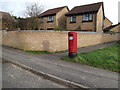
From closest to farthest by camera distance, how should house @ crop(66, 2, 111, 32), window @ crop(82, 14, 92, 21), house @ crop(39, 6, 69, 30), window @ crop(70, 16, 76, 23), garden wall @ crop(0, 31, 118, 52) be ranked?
garden wall @ crop(0, 31, 118, 52) → house @ crop(66, 2, 111, 32) → window @ crop(82, 14, 92, 21) → window @ crop(70, 16, 76, 23) → house @ crop(39, 6, 69, 30)

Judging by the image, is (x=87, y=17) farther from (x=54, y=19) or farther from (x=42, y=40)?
(x=42, y=40)

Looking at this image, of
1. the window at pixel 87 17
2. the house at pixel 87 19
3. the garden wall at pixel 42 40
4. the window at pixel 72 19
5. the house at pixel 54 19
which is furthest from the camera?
the house at pixel 54 19

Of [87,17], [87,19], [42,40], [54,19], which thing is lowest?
[42,40]

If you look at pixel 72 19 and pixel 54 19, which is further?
pixel 54 19

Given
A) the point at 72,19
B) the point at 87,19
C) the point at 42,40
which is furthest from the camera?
the point at 72,19

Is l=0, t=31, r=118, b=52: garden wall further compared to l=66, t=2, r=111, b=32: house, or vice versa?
l=66, t=2, r=111, b=32: house

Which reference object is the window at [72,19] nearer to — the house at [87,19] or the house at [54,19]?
the house at [87,19]

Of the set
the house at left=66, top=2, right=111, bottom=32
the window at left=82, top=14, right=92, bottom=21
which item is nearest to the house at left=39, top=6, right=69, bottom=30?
the house at left=66, top=2, right=111, bottom=32

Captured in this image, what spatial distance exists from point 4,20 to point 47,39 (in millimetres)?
13205

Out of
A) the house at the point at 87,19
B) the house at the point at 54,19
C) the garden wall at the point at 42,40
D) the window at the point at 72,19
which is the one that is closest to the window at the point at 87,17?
the house at the point at 87,19

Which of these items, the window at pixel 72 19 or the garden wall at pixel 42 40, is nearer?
the garden wall at pixel 42 40

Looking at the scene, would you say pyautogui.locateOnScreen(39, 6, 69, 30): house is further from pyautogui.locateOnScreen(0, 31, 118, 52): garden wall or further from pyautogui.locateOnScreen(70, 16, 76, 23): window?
pyautogui.locateOnScreen(0, 31, 118, 52): garden wall

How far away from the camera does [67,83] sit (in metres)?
4.36

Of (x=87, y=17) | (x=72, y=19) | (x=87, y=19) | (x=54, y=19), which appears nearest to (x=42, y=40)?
(x=87, y=19)
